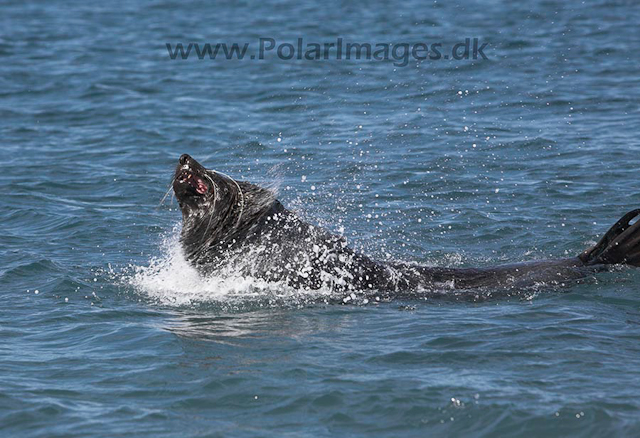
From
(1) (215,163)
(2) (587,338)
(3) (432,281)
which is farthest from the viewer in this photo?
(1) (215,163)

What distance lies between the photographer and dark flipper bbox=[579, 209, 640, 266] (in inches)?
302

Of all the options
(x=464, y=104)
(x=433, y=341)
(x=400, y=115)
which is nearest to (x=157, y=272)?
(x=433, y=341)

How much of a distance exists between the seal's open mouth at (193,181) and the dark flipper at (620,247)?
311 centimetres

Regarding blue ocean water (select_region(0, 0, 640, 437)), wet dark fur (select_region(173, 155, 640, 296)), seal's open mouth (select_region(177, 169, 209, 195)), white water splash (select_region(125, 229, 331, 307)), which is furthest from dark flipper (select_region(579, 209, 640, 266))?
seal's open mouth (select_region(177, 169, 209, 195))

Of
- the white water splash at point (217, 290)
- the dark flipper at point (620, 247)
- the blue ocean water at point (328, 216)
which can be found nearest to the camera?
the blue ocean water at point (328, 216)

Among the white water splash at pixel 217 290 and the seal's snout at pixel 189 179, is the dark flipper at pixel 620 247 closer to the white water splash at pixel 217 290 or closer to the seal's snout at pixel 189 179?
the white water splash at pixel 217 290

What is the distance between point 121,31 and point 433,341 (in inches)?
687

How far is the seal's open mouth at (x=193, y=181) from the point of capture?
25.0 ft

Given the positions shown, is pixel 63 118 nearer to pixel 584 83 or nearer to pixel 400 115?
pixel 400 115

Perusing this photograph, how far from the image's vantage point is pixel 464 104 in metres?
14.8

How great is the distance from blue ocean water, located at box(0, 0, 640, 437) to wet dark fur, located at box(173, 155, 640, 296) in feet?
0.71

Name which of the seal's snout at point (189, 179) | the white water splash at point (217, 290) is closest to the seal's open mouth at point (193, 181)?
the seal's snout at point (189, 179)

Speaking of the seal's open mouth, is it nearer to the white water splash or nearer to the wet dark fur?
the wet dark fur

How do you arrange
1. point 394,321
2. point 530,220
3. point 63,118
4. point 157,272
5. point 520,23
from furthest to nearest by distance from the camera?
point 520,23
point 63,118
point 530,220
point 157,272
point 394,321
